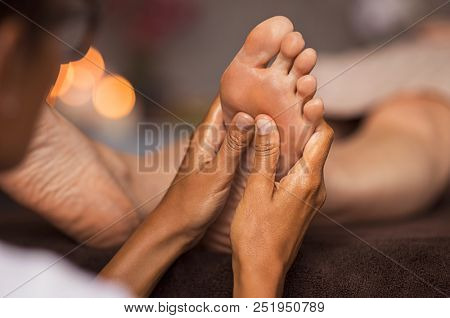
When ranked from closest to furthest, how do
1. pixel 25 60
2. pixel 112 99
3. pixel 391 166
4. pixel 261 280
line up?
pixel 261 280, pixel 25 60, pixel 391 166, pixel 112 99

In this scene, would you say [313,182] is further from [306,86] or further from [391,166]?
[391,166]

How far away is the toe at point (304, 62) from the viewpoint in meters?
0.49

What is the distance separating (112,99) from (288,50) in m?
0.47

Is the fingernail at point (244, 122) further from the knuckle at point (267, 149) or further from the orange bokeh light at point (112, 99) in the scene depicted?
the orange bokeh light at point (112, 99)

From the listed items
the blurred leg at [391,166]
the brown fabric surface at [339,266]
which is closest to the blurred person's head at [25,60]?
the brown fabric surface at [339,266]

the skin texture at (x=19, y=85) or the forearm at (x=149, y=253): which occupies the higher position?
the skin texture at (x=19, y=85)

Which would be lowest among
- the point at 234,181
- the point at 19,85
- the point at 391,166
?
the point at 391,166

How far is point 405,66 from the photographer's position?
95cm

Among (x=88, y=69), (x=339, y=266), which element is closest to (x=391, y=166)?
(x=339, y=266)

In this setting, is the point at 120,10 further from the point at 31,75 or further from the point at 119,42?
the point at 31,75

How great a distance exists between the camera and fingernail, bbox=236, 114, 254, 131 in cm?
51

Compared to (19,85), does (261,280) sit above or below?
below

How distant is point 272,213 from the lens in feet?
1.53

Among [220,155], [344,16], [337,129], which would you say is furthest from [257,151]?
[344,16]
